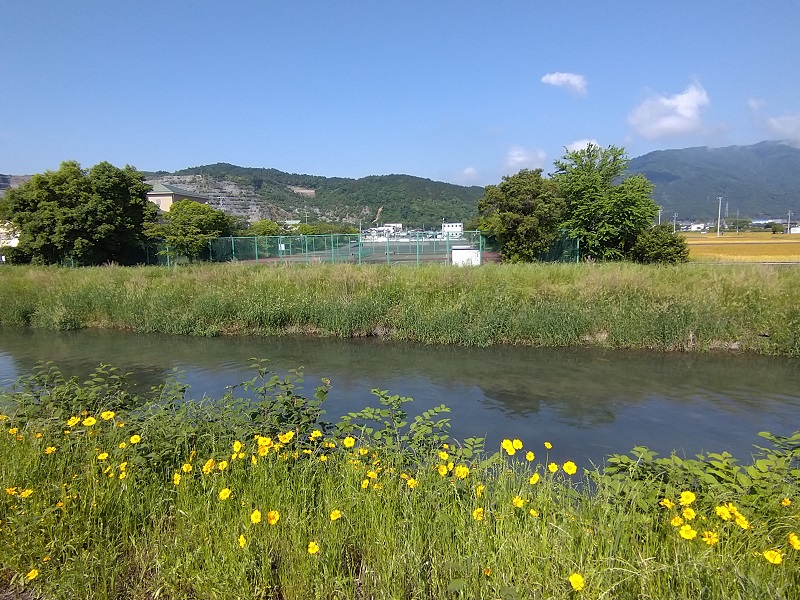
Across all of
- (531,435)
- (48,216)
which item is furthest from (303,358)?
(48,216)

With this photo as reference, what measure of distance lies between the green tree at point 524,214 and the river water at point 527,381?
10.3m

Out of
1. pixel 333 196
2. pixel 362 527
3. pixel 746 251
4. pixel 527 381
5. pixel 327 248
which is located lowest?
pixel 527 381

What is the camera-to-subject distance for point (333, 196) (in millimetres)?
132875

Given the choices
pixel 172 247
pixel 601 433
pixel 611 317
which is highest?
pixel 172 247

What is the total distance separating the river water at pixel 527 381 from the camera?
6605 millimetres

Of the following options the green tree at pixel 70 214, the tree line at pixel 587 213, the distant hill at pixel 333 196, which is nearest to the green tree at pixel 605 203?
the tree line at pixel 587 213

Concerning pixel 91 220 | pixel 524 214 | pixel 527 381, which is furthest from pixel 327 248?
pixel 527 381

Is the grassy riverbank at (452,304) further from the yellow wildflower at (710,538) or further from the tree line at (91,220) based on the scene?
the yellow wildflower at (710,538)

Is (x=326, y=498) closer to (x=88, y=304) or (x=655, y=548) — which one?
(x=655, y=548)

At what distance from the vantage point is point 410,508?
9.04 ft

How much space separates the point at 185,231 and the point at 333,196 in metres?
106

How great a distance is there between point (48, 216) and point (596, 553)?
29.8 m

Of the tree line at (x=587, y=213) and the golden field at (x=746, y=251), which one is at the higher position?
the tree line at (x=587, y=213)

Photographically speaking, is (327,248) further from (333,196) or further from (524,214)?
(333,196)
